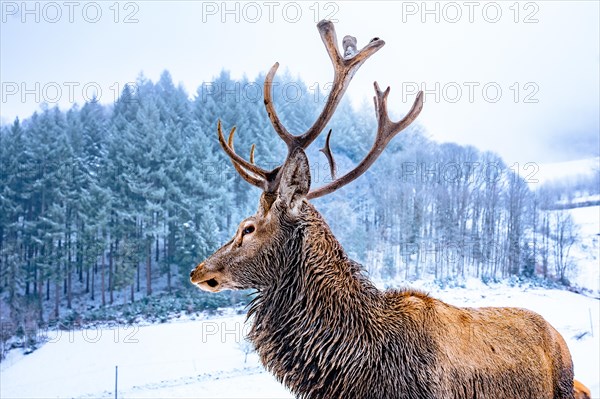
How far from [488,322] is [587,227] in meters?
20.0

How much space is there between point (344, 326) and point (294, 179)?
2.29 ft

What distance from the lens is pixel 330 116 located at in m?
2.42

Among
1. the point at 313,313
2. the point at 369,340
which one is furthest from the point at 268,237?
the point at 369,340

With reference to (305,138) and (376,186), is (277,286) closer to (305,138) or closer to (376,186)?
(305,138)

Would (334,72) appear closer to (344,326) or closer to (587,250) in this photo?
(344,326)

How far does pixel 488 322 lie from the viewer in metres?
2.22

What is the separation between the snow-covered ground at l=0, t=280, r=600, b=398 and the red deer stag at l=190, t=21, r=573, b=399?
591 cm

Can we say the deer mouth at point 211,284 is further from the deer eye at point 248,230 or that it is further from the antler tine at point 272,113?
the antler tine at point 272,113

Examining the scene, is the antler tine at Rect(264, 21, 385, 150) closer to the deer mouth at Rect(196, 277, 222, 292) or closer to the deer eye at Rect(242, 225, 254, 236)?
the deer eye at Rect(242, 225, 254, 236)

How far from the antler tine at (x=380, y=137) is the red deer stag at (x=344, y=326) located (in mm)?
313

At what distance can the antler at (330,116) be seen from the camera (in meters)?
2.37

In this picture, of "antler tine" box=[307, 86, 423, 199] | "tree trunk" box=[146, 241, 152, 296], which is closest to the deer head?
"antler tine" box=[307, 86, 423, 199]

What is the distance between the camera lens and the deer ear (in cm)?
208

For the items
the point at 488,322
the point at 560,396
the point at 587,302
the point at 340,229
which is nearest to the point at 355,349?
the point at 488,322
